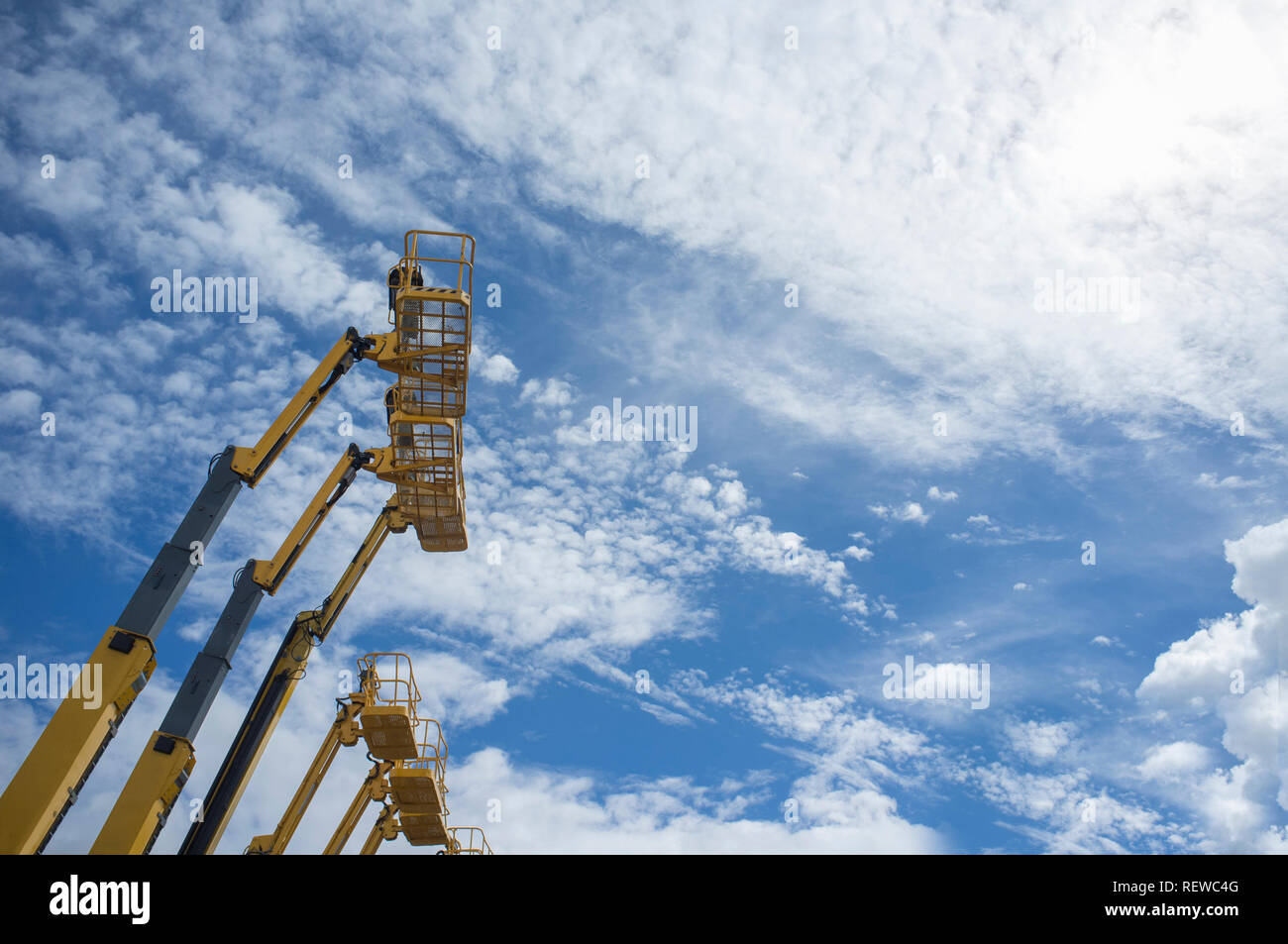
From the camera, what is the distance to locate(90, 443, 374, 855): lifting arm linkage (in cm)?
1602

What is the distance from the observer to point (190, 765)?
55.2 feet

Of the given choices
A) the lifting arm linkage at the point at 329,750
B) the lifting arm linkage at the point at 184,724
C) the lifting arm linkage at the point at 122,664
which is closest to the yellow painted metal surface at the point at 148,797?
the lifting arm linkage at the point at 184,724

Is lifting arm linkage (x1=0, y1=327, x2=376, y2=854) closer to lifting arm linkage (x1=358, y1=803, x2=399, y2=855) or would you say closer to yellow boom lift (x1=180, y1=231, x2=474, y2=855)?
yellow boom lift (x1=180, y1=231, x2=474, y2=855)

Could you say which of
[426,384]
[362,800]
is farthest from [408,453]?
[362,800]

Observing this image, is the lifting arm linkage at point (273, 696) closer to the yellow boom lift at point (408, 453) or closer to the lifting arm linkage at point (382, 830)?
the yellow boom lift at point (408, 453)

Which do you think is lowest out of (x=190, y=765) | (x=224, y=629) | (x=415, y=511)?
(x=190, y=765)

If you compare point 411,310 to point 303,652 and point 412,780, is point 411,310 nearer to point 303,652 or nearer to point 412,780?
point 303,652

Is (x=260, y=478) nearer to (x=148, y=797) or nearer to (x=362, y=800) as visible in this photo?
(x=148, y=797)

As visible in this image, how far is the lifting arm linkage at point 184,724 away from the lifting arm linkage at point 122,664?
1739mm
